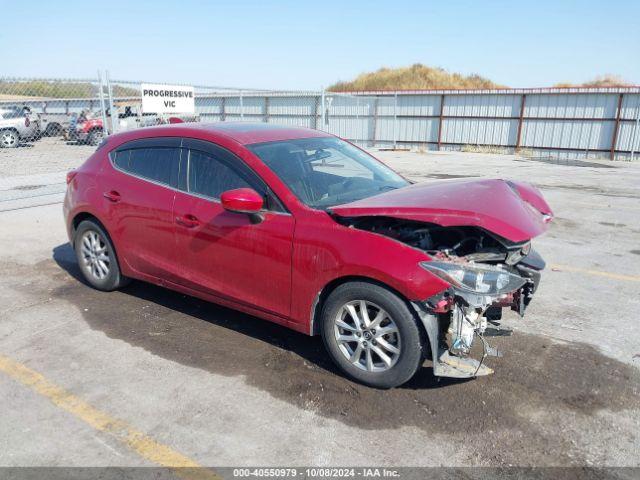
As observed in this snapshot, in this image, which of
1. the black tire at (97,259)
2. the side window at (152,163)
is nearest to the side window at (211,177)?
the side window at (152,163)

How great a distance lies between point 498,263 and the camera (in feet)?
11.6

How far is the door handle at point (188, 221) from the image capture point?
161 inches

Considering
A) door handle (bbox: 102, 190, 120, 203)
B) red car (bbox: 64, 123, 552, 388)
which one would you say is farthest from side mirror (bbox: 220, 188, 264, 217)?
door handle (bbox: 102, 190, 120, 203)

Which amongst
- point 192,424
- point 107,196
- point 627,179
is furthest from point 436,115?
point 192,424

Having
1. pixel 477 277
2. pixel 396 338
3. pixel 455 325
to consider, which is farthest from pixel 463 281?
pixel 396 338

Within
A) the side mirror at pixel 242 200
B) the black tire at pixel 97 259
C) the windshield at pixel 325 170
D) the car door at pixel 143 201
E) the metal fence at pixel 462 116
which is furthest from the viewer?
the metal fence at pixel 462 116

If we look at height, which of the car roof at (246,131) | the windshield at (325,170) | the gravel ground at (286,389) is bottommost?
the gravel ground at (286,389)

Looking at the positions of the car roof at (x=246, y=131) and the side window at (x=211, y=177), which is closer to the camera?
the side window at (x=211, y=177)

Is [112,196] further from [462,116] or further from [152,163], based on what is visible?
[462,116]

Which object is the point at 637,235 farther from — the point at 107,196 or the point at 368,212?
the point at 107,196

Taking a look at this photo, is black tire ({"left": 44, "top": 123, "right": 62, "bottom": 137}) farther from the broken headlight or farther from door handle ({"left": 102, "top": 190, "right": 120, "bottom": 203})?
the broken headlight

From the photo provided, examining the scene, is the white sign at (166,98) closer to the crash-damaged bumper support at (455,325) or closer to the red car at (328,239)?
the red car at (328,239)

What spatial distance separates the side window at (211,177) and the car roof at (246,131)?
215 millimetres

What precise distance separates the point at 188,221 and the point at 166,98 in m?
8.84
